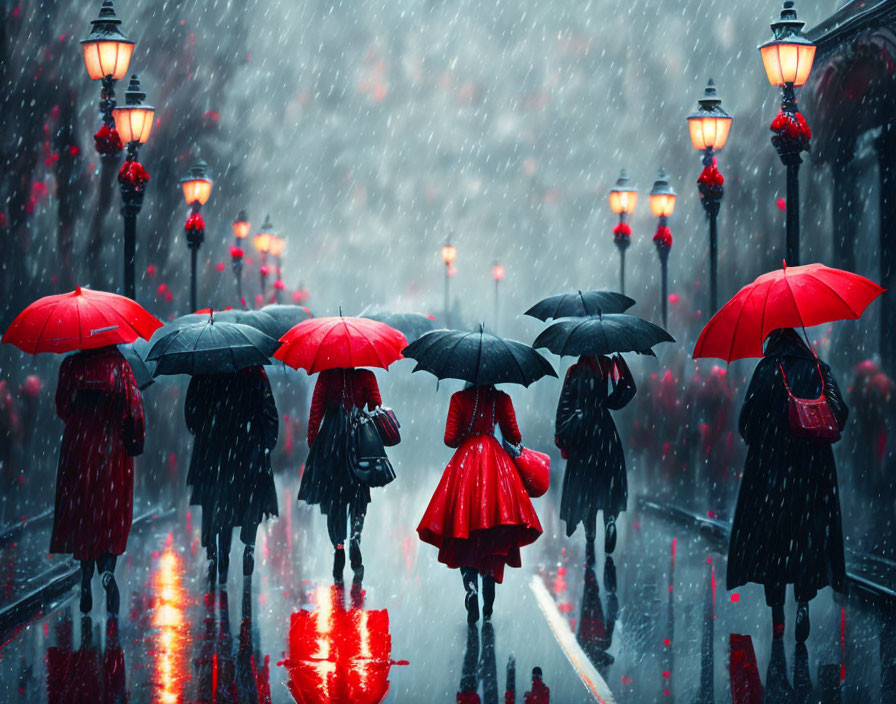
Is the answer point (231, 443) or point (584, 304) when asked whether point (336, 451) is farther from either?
point (584, 304)

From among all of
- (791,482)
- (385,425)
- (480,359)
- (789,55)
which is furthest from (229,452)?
(789,55)

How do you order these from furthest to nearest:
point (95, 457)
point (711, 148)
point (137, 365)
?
1. point (711, 148)
2. point (137, 365)
3. point (95, 457)

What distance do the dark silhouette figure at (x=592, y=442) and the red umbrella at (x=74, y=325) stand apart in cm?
378

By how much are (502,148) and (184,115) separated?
91.7 ft

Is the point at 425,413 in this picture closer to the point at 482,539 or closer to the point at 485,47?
the point at 482,539

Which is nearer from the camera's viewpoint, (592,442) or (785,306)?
(785,306)

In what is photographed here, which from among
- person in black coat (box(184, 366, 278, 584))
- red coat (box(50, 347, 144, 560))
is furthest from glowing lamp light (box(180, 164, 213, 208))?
red coat (box(50, 347, 144, 560))

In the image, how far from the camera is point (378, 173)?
191 feet

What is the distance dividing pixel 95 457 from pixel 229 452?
1.49 metres

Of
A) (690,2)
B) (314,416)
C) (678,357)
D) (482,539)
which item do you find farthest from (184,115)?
(482,539)

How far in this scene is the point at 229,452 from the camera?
33.2 ft

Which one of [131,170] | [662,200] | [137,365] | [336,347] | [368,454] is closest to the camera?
[336,347]

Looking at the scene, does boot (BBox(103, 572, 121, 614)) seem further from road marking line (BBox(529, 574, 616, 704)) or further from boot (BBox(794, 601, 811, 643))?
boot (BBox(794, 601, 811, 643))

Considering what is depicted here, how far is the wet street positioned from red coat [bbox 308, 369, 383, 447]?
1.44 meters
